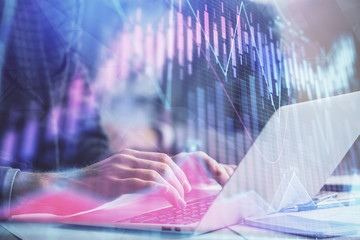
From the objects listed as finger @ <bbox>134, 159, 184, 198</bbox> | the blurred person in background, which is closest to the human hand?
the blurred person in background

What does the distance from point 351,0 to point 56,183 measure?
3.94 ft

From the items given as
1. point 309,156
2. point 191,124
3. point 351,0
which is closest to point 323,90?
point 309,156

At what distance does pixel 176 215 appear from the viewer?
0.32 meters

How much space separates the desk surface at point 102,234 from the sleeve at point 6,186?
0.07 metres

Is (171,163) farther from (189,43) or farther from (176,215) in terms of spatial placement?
(189,43)

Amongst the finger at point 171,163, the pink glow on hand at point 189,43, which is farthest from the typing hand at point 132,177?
the pink glow on hand at point 189,43

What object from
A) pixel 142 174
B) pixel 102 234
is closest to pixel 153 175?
pixel 142 174

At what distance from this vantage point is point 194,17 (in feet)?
1.85

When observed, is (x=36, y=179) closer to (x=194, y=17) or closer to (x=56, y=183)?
(x=56, y=183)

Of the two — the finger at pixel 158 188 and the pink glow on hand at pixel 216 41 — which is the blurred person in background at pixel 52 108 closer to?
the finger at pixel 158 188

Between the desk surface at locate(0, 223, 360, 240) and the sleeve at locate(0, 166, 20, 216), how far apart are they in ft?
0.22

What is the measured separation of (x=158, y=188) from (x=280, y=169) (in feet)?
1.22

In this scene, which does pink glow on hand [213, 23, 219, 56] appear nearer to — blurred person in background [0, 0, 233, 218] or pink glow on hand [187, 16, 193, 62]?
pink glow on hand [187, 16, 193, 62]

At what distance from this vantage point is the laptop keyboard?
288 mm
